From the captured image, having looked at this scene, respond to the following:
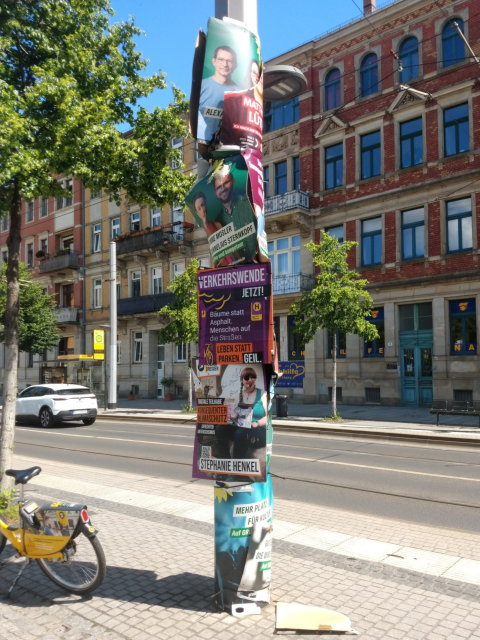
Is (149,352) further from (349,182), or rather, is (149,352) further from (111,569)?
(111,569)

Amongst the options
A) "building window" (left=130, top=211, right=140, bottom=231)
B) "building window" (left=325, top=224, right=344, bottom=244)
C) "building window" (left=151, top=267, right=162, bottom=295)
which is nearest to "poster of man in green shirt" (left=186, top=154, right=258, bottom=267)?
"building window" (left=325, top=224, right=344, bottom=244)

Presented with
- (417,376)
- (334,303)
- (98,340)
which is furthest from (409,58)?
(98,340)

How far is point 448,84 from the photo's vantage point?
74.6 ft

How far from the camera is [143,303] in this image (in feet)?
111

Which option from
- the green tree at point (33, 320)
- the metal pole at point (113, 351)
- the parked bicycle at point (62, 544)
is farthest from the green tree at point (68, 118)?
the green tree at point (33, 320)

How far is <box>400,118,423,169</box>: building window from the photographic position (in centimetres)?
2377

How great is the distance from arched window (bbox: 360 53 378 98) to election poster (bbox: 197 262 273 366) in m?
23.5

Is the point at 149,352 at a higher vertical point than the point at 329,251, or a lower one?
lower

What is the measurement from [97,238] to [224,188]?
36025mm

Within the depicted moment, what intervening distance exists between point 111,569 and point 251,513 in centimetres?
161

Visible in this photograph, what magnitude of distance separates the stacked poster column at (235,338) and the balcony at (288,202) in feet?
72.6

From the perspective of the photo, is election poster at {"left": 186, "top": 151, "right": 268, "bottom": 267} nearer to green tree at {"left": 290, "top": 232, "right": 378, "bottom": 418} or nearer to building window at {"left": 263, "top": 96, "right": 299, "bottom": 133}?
green tree at {"left": 290, "top": 232, "right": 378, "bottom": 418}

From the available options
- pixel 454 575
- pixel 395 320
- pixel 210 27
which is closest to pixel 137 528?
pixel 454 575

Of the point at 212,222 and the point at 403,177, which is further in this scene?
the point at 403,177
